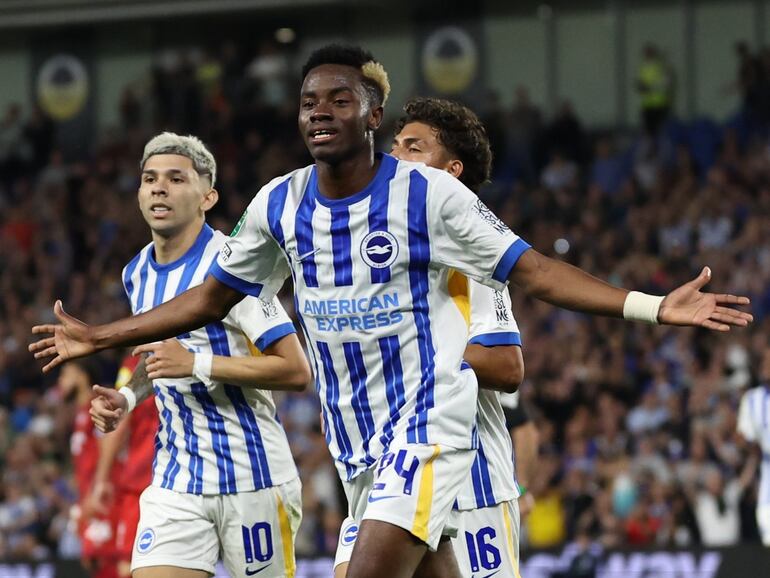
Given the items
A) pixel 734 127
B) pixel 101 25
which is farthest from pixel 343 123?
pixel 101 25

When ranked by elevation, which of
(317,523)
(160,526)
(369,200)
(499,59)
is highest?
(499,59)

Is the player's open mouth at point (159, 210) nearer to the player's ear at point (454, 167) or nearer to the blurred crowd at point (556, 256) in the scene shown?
the player's ear at point (454, 167)

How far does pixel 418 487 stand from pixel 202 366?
4.96 feet

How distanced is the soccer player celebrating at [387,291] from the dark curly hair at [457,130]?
A: 0.86 metres

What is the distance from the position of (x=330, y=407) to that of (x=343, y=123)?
3.07ft

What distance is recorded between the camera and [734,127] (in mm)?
18172

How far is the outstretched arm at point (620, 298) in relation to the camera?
4180 millimetres

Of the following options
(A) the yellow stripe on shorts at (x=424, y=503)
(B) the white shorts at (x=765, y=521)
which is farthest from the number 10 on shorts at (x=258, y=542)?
(B) the white shorts at (x=765, y=521)

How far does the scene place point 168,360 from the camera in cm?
567

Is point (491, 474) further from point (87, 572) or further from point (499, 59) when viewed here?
point (499, 59)

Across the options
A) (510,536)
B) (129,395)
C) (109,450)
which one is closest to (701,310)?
(510,536)

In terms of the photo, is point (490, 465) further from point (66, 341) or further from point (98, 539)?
point (98, 539)

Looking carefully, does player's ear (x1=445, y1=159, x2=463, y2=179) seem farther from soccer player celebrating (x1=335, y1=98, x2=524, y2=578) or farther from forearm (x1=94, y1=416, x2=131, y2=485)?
forearm (x1=94, y1=416, x2=131, y2=485)

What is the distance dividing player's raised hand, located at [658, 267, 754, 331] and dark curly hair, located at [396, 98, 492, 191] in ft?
5.27
